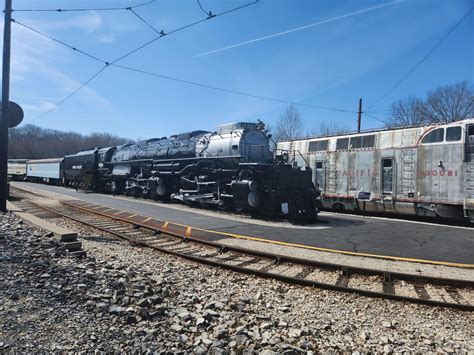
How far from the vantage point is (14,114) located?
1210 centimetres

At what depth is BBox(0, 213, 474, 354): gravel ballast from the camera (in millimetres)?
3840

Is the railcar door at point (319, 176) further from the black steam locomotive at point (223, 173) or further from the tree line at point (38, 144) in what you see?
the tree line at point (38, 144)

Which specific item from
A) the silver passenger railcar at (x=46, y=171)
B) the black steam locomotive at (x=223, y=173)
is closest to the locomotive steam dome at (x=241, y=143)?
the black steam locomotive at (x=223, y=173)

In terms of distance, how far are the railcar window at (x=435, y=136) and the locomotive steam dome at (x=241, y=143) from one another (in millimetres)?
6571

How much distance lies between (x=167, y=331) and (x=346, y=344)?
2077mm

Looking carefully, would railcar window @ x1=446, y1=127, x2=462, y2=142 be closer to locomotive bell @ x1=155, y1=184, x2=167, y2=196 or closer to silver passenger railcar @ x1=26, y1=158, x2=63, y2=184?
locomotive bell @ x1=155, y1=184, x2=167, y2=196

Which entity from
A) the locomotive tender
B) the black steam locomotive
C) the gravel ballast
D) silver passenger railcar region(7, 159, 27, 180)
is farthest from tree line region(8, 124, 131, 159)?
the gravel ballast

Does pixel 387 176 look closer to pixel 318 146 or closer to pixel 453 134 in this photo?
pixel 453 134

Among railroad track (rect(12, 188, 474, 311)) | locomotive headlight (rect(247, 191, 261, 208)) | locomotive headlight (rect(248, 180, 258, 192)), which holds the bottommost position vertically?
railroad track (rect(12, 188, 474, 311))

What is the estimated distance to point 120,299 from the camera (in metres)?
4.86

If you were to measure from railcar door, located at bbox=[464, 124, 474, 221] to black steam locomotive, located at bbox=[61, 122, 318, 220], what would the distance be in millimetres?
5387

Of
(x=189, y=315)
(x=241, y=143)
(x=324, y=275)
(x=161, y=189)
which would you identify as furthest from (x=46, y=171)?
(x=189, y=315)

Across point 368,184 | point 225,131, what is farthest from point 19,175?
point 368,184

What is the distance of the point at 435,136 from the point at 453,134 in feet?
2.27
